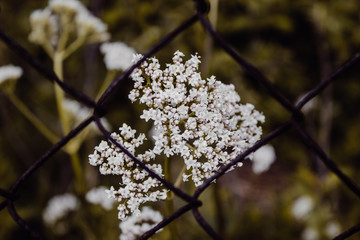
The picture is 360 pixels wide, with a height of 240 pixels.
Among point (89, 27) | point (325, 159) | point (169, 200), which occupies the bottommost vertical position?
point (325, 159)

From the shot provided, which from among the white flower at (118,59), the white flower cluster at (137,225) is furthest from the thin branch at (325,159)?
the white flower at (118,59)

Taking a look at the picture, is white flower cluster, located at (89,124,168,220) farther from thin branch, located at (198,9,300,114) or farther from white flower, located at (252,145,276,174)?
white flower, located at (252,145,276,174)

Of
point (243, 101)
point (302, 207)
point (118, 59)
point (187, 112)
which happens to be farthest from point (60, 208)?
point (187, 112)

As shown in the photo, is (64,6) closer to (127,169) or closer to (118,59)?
(118,59)

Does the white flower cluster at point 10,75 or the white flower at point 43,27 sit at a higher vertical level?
the white flower at point 43,27

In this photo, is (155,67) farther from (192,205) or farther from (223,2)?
(223,2)

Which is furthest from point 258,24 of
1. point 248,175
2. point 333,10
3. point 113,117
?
point 248,175

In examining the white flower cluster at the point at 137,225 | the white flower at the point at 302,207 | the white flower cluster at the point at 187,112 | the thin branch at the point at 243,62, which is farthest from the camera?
the white flower at the point at 302,207

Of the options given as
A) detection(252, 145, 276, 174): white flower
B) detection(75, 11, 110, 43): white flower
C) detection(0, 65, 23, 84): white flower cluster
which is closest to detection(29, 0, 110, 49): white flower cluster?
detection(75, 11, 110, 43): white flower

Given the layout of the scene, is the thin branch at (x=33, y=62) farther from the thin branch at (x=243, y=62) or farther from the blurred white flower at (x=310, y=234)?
the blurred white flower at (x=310, y=234)
